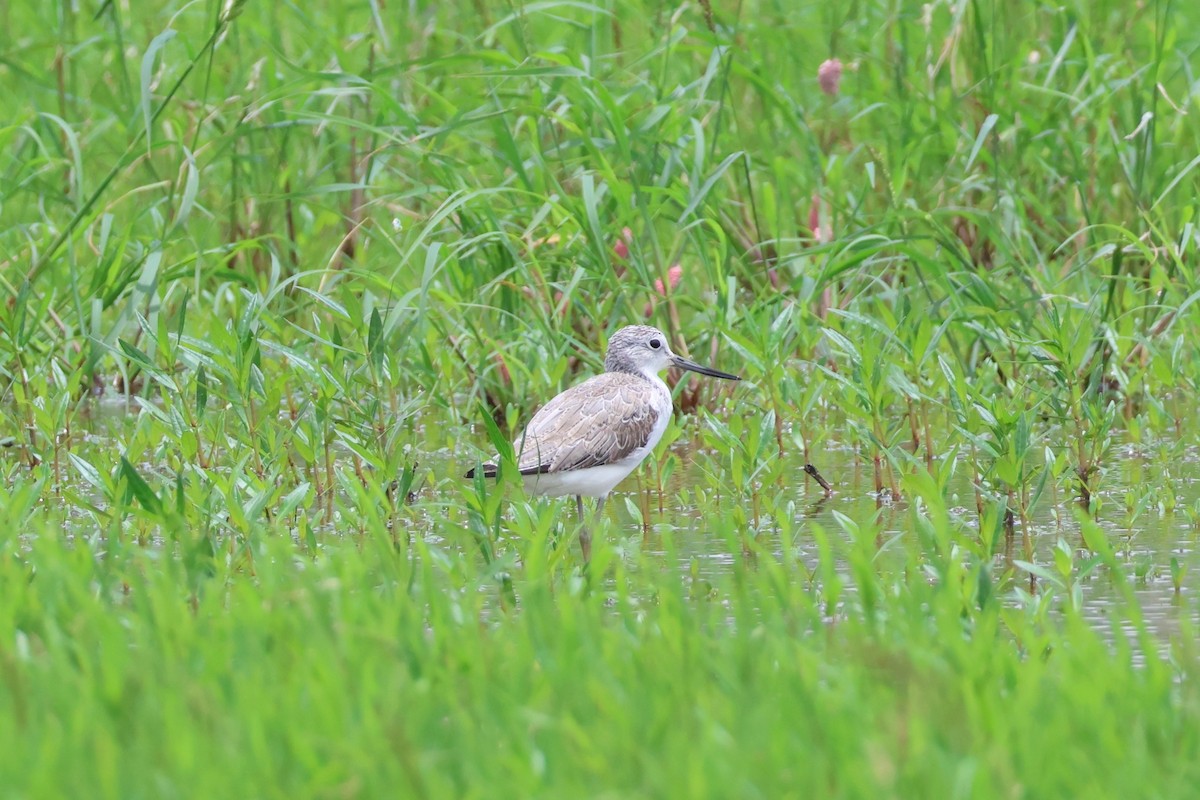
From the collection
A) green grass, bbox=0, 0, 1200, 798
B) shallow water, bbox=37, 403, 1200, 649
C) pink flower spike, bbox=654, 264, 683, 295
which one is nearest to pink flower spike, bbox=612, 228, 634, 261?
green grass, bbox=0, 0, 1200, 798

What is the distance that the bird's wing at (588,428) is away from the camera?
664 cm

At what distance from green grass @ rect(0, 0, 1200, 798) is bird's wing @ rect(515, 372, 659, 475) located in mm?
220

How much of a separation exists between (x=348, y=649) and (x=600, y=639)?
1.91 feet

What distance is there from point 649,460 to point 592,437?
2.54ft

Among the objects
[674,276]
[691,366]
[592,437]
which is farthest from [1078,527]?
[674,276]

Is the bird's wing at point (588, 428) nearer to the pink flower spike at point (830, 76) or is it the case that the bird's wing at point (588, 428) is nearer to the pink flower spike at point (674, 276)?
the pink flower spike at point (674, 276)

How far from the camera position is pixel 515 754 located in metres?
3.48

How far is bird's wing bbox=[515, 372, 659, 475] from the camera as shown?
21.8ft

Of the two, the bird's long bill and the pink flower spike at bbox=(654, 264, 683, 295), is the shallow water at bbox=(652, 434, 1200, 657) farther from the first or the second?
the pink flower spike at bbox=(654, 264, 683, 295)

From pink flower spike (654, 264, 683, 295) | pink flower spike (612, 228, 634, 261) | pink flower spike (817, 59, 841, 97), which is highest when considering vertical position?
pink flower spike (817, 59, 841, 97)

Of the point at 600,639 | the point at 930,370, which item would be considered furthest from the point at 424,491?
the point at 600,639

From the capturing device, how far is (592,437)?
264 inches

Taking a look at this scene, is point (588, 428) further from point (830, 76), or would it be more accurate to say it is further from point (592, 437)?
point (830, 76)

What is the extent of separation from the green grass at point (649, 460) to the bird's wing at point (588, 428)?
0.22m
